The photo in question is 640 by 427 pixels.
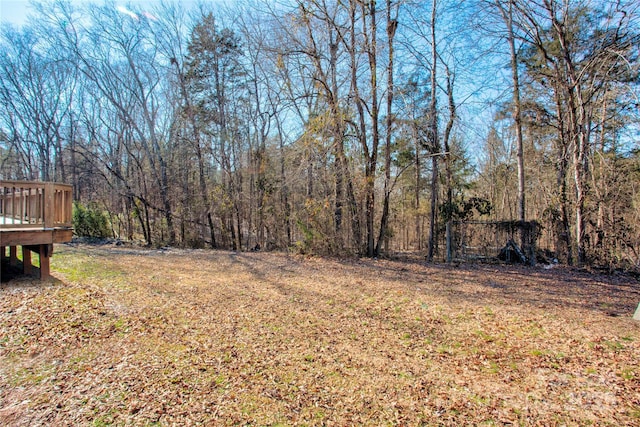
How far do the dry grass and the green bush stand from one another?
9.54m

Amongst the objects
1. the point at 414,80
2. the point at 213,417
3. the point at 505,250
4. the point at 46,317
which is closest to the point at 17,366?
the point at 46,317

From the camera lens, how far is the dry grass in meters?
1.98

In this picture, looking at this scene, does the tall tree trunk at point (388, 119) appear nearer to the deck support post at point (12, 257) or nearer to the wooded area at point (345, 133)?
the wooded area at point (345, 133)

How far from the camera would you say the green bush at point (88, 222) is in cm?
1278

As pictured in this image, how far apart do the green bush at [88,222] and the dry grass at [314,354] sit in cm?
954

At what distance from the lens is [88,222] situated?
12.9m

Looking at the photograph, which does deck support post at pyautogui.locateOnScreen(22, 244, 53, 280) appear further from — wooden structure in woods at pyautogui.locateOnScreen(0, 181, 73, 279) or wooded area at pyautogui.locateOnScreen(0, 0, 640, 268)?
wooded area at pyautogui.locateOnScreen(0, 0, 640, 268)

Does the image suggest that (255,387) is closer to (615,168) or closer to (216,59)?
(615,168)

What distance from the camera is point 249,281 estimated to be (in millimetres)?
5590

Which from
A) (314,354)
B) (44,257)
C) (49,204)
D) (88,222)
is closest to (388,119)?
(314,354)

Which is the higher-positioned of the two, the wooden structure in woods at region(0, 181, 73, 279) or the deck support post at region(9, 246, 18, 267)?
the wooden structure in woods at region(0, 181, 73, 279)

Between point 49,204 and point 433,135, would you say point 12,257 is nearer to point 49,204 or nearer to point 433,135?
point 49,204

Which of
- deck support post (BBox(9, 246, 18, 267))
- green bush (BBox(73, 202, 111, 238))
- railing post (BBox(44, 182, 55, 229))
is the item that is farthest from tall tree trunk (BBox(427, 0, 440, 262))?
green bush (BBox(73, 202, 111, 238))

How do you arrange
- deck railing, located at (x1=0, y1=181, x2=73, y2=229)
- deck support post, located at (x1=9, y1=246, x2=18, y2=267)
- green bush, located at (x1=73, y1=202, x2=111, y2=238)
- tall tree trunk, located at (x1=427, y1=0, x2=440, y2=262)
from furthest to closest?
green bush, located at (x1=73, y1=202, x2=111, y2=238) < tall tree trunk, located at (x1=427, y1=0, x2=440, y2=262) < deck support post, located at (x1=9, y1=246, x2=18, y2=267) < deck railing, located at (x1=0, y1=181, x2=73, y2=229)
